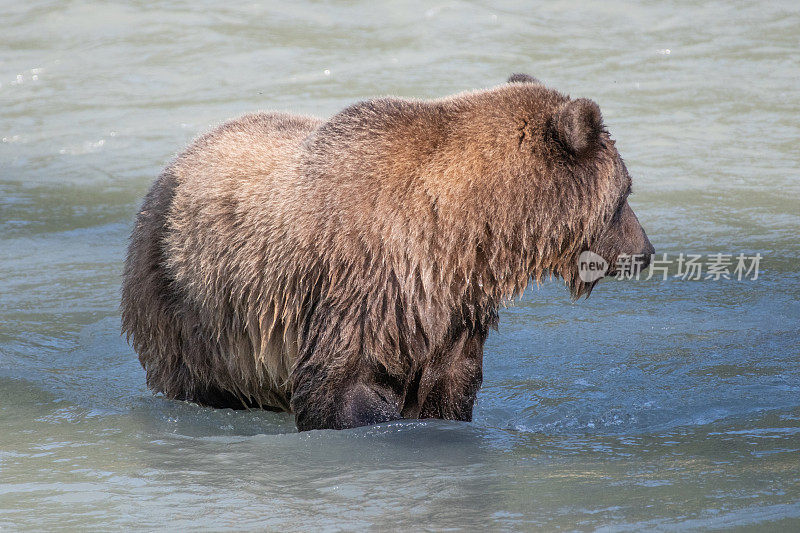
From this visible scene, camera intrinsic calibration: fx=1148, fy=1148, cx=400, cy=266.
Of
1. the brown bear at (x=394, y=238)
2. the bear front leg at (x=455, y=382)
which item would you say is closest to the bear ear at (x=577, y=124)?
the brown bear at (x=394, y=238)

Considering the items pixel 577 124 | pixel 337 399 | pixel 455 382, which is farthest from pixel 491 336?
pixel 577 124

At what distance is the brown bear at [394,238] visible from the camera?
536cm

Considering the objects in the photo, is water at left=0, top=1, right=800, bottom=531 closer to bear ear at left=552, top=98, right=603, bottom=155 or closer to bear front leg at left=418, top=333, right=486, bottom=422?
bear front leg at left=418, top=333, right=486, bottom=422

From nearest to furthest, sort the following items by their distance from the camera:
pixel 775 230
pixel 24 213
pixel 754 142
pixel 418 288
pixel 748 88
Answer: pixel 418 288 → pixel 775 230 → pixel 24 213 → pixel 754 142 → pixel 748 88

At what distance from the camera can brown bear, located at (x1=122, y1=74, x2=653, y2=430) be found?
17.6ft

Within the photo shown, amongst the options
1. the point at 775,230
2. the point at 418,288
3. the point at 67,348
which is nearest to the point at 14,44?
the point at 67,348

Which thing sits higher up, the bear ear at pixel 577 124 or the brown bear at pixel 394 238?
the bear ear at pixel 577 124

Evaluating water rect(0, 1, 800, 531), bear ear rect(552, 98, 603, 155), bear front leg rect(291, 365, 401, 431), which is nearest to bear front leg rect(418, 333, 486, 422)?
water rect(0, 1, 800, 531)

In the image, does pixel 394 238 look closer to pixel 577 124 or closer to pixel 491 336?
pixel 577 124

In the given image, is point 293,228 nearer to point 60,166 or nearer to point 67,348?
point 67,348

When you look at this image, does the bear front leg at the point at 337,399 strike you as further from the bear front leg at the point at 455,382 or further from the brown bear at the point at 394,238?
the bear front leg at the point at 455,382

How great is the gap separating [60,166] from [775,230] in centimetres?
744

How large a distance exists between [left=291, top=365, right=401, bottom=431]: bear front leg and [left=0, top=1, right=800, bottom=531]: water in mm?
87

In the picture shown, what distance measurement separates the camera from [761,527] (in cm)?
413
